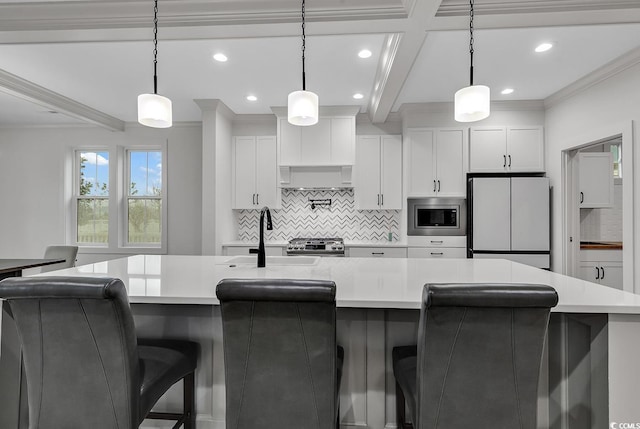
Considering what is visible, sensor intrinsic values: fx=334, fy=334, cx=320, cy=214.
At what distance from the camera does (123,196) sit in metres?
5.06

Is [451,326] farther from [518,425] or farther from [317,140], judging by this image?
[317,140]

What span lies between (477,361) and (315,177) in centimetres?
355

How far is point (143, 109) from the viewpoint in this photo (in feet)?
6.18

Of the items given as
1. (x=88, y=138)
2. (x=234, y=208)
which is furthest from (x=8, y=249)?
(x=234, y=208)

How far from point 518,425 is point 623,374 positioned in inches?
22.4

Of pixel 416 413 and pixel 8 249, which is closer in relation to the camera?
pixel 416 413

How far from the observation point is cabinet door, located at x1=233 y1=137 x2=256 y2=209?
4.54 m

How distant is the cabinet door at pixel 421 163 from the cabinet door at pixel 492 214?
0.52 m

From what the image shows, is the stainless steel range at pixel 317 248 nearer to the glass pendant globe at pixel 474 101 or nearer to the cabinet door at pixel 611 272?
the glass pendant globe at pixel 474 101

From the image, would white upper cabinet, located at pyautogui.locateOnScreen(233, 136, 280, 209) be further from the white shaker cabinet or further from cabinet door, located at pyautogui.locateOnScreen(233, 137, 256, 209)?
A: the white shaker cabinet

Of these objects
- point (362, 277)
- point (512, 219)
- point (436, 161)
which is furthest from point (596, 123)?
point (362, 277)

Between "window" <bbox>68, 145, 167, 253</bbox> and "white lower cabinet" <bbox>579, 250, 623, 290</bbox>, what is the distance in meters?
5.52

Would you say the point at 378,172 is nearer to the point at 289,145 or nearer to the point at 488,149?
the point at 289,145

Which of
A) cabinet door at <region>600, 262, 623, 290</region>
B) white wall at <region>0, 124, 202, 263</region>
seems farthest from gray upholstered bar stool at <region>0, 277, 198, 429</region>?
cabinet door at <region>600, 262, 623, 290</region>
